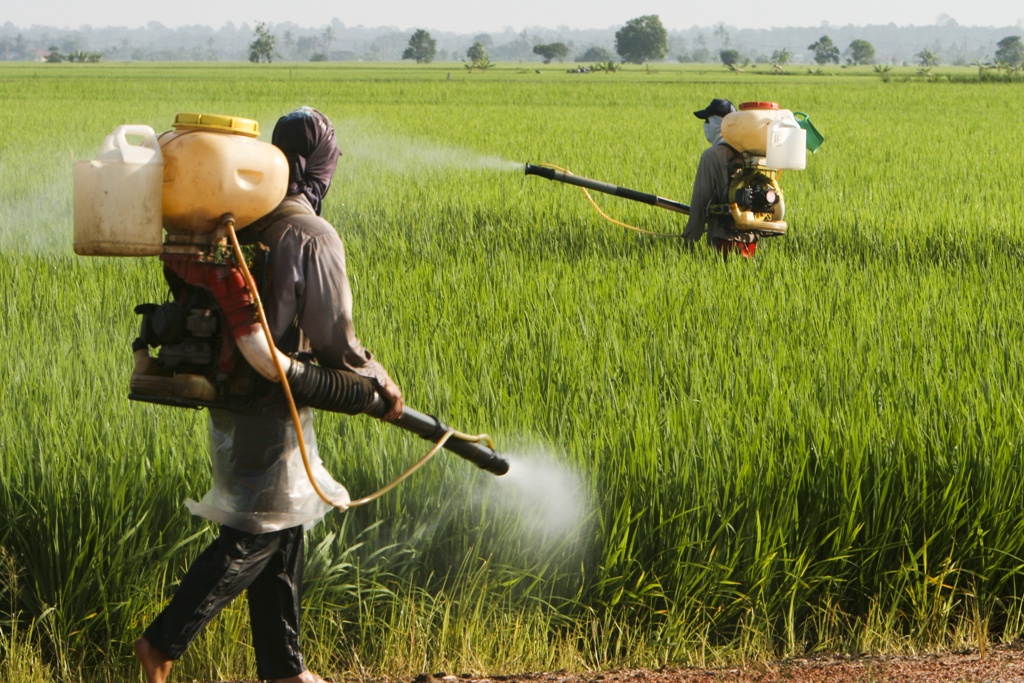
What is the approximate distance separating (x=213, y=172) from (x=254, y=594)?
0.86m

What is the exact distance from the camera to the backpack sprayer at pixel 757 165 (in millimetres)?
5406

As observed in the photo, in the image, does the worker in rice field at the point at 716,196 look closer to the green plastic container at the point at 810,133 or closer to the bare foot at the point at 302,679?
the green plastic container at the point at 810,133

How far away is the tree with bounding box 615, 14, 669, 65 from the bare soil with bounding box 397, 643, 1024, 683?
142 metres

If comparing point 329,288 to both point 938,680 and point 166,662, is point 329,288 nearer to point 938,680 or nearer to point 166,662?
point 166,662

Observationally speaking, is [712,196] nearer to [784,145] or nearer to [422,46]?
[784,145]

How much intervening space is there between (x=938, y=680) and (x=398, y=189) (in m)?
8.61

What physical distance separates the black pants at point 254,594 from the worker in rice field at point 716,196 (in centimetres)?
365

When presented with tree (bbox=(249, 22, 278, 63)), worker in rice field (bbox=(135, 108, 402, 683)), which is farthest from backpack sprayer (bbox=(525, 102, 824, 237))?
tree (bbox=(249, 22, 278, 63))

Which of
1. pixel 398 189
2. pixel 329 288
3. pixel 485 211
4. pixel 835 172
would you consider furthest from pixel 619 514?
pixel 835 172

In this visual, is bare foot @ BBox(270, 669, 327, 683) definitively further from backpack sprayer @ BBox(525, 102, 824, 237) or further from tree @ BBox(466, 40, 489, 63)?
tree @ BBox(466, 40, 489, 63)

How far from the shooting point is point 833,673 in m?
2.67

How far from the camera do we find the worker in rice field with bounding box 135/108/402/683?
2.15 m

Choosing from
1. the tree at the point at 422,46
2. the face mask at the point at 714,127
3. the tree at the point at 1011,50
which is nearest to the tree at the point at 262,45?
the tree at the point at 422,46

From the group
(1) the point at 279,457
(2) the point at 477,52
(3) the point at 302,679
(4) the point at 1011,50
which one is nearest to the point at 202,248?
(1) the point at 279,457
